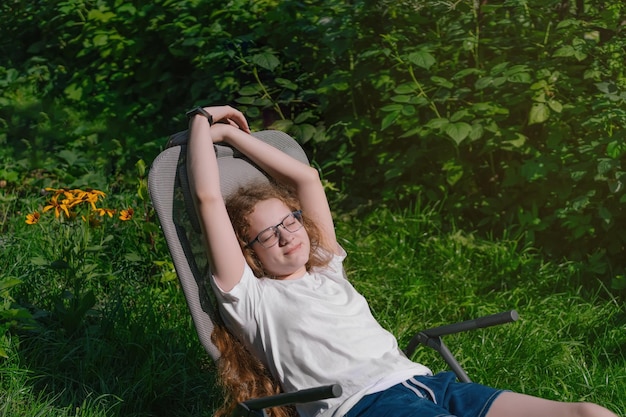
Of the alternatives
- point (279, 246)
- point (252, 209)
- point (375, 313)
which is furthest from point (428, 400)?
point (375, 313)

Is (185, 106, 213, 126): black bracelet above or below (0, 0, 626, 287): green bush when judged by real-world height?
above

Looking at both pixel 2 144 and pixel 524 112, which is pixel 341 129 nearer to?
pixel 524 112

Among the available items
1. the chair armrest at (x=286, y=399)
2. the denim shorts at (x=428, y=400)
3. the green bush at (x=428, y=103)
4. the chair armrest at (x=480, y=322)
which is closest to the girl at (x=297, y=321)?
the denim shorts at (x=428, y=400)

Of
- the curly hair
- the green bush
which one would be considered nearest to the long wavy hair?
the curly hair

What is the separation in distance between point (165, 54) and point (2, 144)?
1064 millimetres

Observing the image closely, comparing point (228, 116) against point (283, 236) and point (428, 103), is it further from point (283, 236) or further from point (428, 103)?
point (428, 103)

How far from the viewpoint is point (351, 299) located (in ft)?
9.64

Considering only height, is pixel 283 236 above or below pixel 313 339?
above

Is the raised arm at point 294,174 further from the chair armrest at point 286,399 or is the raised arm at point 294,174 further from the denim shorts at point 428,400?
the chair armrest at point 286,399

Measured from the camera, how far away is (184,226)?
2934mm

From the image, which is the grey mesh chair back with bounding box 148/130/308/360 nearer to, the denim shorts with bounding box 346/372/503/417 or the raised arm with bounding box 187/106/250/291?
the raised arm with bounding box 187/106/250/291

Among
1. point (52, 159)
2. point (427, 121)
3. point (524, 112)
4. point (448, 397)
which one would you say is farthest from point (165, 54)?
point (448, 397)

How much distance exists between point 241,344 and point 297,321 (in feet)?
0.70

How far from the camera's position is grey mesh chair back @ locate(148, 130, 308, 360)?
9.36 ft
